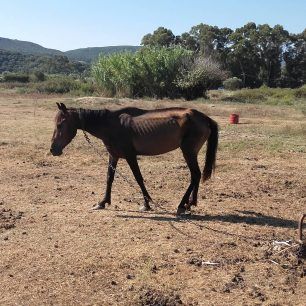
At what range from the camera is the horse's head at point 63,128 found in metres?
7.18

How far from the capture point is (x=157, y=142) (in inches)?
282

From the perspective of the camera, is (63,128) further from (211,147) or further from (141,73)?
(141,73)

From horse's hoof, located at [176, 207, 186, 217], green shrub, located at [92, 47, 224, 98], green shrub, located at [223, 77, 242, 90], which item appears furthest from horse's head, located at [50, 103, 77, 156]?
green shrub, located at [223, 77, 242, 90]

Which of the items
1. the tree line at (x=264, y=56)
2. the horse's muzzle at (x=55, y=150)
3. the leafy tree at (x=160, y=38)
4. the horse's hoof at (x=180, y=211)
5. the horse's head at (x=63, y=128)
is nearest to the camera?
the horse's hoof at (x=180, y=211)

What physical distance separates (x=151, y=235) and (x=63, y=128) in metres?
2.24

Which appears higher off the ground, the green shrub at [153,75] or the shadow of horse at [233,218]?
the green shrub at [153,75]

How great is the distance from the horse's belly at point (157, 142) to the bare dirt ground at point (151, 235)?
89cm

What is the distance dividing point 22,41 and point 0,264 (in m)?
188

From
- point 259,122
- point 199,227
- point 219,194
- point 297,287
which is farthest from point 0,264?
point 259,122

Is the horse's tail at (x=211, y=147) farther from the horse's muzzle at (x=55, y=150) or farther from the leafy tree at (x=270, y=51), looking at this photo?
the leafy tree at (x=270, y=51)

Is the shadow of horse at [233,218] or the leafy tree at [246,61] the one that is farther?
the leafy tree at [246,61]

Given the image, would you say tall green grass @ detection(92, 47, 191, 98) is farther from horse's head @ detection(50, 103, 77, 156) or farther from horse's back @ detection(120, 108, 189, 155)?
horse's back @ detection(120, 108, 189, 155)

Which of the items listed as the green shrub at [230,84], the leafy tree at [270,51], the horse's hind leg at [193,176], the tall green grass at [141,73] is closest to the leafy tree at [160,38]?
the leafy tree at [270,51]

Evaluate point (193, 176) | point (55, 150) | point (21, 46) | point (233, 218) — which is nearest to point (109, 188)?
point (55, 150)
